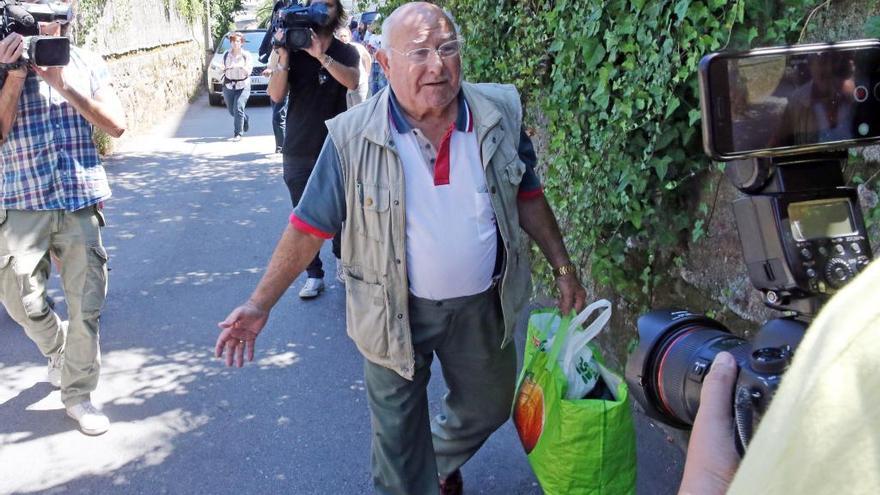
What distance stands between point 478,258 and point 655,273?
4.17 feet

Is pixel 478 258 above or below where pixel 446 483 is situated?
above

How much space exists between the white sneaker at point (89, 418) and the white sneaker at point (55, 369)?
35 cm

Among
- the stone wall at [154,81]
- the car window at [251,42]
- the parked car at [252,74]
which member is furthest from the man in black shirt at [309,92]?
the parked car at [252,74]

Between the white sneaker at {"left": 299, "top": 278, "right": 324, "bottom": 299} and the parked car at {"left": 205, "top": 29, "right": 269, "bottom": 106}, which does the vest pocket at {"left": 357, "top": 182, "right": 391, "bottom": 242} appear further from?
the parked car at {"left": 205, "top": 29, "right": 269, "bottom": 106}

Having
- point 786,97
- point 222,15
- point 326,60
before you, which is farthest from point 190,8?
point 786,97

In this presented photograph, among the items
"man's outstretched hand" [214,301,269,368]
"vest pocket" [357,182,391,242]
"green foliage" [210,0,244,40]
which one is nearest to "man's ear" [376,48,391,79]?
"vest pocket" [357,182,391,242]

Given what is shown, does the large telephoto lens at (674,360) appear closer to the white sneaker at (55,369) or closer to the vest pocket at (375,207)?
the vest pocket at (375,207)

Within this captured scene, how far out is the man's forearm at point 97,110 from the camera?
3.59 meters

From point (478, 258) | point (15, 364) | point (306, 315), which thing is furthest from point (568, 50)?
point (15, 364)

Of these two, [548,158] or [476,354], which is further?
[548,158]

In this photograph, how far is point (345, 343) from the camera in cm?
493

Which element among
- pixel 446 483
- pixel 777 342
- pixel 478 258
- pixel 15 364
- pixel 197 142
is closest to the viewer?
pixel 777 342

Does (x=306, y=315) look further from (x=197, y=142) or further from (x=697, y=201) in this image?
(x=197, y=142)

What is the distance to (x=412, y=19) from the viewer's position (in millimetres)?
2746
